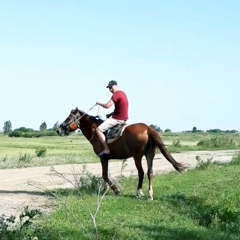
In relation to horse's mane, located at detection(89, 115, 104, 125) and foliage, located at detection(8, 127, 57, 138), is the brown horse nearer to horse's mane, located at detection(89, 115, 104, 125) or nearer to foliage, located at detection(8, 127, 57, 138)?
horse's mane, located at detection(89, 115, 104, 125)

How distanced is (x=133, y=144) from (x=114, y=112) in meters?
0.97

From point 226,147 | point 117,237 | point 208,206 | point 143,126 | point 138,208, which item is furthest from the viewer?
point 226,147

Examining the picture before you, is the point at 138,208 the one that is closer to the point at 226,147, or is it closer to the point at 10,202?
the point at 10,202

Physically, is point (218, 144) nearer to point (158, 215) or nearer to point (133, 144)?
point (133, 144)

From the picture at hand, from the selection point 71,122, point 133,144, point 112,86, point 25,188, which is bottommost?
point 25,188

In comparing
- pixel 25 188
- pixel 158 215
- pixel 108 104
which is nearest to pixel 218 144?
pixel 25 188

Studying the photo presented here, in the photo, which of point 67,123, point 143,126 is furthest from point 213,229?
point 67,123

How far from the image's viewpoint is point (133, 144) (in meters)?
13.9

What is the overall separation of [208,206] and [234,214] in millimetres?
874

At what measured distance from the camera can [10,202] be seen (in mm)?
12727

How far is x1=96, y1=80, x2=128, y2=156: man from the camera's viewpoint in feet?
46.3

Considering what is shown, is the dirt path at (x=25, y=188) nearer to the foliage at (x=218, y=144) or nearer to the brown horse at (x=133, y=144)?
the brown horse at (x=133, y=144)

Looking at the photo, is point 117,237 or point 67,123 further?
point 67,123

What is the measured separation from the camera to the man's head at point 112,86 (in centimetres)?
1419
